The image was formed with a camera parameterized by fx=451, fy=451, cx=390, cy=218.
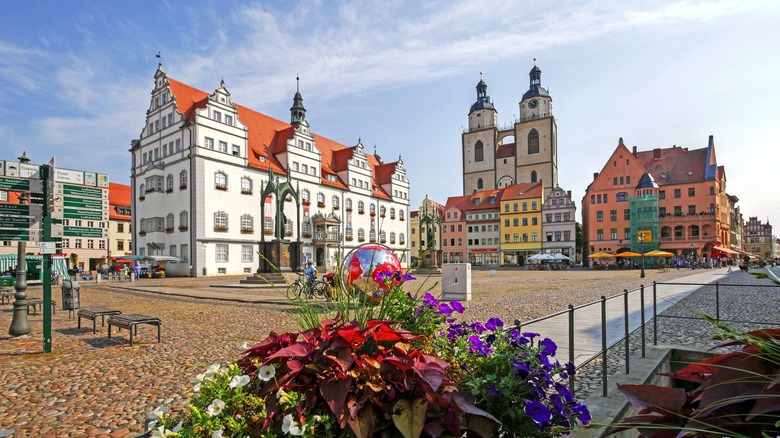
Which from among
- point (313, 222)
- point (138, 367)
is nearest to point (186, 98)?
point (313, 222)

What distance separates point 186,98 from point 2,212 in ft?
122

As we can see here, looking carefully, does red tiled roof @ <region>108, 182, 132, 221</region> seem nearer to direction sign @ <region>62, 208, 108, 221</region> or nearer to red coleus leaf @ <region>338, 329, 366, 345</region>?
direction sign @ <region>62, 208, 108, 221</region>

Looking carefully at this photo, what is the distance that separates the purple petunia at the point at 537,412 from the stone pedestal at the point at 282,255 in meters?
24.5

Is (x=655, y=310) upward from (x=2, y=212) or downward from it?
downward

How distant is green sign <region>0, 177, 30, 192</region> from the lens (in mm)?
8500

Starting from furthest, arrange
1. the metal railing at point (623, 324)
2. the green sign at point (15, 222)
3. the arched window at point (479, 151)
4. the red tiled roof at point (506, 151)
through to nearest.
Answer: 1. the arched window at point (479, 151)
2. the red tiled roof at point (506, 151)
3. the green sign at point (15, 222)
4. the metal railing at point (623, 324)

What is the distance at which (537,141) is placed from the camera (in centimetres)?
8681

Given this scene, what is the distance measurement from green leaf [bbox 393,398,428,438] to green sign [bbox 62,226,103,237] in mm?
9251

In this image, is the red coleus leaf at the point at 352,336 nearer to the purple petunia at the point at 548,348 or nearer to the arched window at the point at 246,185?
the purple petunia at the point at 548,348

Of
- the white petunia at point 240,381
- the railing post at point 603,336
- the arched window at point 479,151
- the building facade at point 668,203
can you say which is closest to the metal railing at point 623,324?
the railing post at point 603,336

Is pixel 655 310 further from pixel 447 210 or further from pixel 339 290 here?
pixel 447 210

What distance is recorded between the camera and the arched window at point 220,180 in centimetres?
3988

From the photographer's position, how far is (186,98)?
42.0m

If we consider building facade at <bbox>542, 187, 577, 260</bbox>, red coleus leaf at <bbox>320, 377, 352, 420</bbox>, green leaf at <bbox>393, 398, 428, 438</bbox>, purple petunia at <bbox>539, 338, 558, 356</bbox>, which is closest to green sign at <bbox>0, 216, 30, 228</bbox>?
→ red coleus leaf at <bbox>320, 377, 352, 420</bbox>
